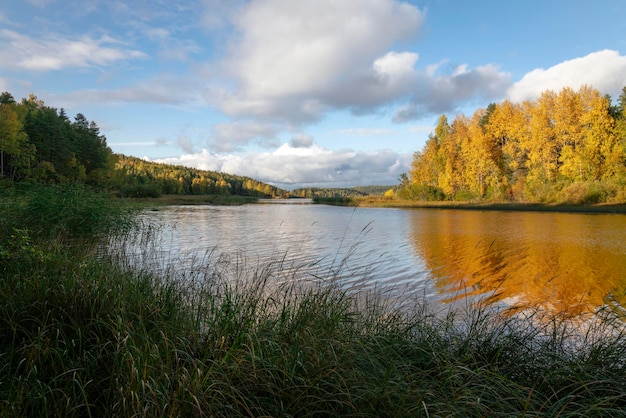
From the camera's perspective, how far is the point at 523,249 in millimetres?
15242

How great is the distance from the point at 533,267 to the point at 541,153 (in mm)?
40022

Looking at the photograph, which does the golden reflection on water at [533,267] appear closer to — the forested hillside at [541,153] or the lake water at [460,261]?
the lake water at [460,261]

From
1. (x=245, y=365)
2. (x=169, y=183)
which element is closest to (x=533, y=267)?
(x=245, y=365)

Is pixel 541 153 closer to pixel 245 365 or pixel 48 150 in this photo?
pixel 245 365

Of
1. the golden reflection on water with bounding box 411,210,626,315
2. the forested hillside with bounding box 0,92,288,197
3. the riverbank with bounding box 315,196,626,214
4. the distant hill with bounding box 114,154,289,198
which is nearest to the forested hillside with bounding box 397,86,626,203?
the riverbank with bounding box 315,196,626,214

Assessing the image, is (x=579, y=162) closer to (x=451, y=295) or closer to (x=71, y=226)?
(x=451, y=295)

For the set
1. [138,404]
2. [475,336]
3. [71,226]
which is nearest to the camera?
[138,404]

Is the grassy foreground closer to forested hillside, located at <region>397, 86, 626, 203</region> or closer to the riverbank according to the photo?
the riverbank

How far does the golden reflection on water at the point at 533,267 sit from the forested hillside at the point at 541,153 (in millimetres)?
22602

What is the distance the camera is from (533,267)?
464 inches

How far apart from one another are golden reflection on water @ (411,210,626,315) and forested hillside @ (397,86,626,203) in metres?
22.6

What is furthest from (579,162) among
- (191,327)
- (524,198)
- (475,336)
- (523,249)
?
(191,327)

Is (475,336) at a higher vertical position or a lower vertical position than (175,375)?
lower

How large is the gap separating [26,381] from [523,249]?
16.9 meters
